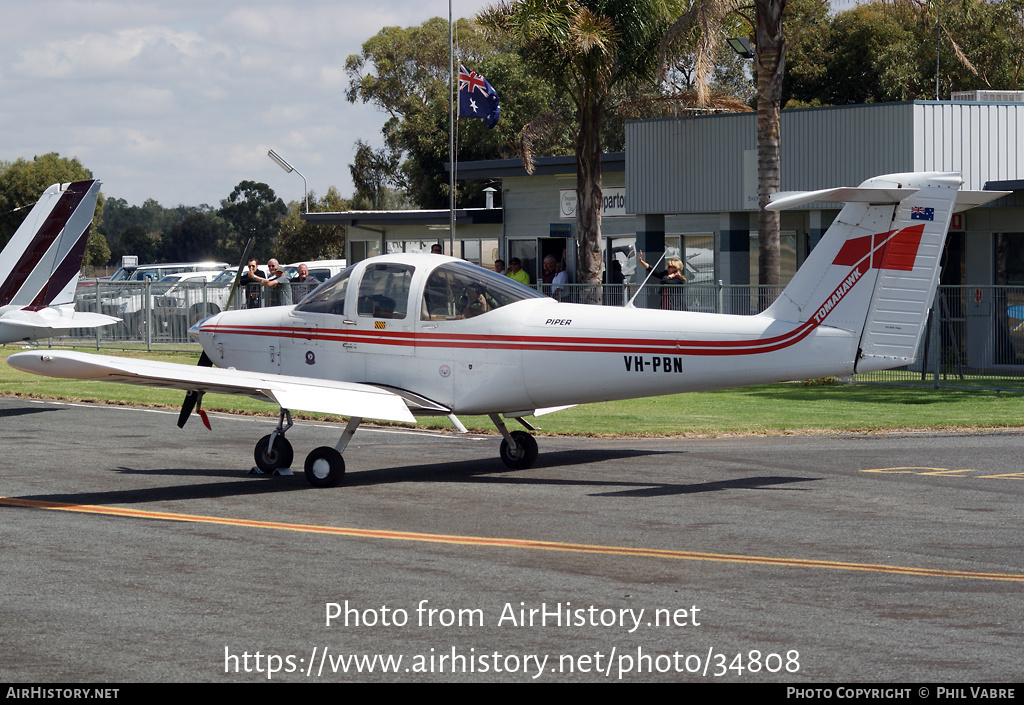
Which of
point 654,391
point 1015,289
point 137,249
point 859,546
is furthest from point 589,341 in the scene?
point 137,249

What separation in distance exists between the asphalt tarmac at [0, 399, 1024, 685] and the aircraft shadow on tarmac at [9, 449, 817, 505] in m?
0.06

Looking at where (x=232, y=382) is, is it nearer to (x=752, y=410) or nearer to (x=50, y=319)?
(x=752, y=410)

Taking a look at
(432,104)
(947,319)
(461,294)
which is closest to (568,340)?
(461,294)

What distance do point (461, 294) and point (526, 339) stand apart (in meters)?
0.93

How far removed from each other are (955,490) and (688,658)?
6.69 meters

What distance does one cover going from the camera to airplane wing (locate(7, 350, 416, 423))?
1115 centimetres

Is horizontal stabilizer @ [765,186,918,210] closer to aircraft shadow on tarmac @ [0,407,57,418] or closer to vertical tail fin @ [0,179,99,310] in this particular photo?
aircraft shadow on tarmac @ [0,407,57,418]

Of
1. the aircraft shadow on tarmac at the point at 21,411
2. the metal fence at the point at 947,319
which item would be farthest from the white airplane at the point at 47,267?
the metal fence at the point at 947,319

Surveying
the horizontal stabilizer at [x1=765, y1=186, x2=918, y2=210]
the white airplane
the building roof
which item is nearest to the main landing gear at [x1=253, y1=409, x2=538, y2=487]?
the horizontal stabilizer at [x1=765, y1=186, x2=918, y2=210]

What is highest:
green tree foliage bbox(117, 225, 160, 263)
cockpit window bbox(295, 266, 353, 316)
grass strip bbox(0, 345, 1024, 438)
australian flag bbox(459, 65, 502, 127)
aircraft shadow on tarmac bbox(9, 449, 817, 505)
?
australian flag bbox(459, 65, 502, 127)

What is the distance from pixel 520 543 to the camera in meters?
9.70

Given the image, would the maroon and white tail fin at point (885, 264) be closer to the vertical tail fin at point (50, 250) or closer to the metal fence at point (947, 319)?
the metal fence at point (947, 319)

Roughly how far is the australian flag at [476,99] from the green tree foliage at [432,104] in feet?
64.1

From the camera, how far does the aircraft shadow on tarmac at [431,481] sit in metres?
12.1
